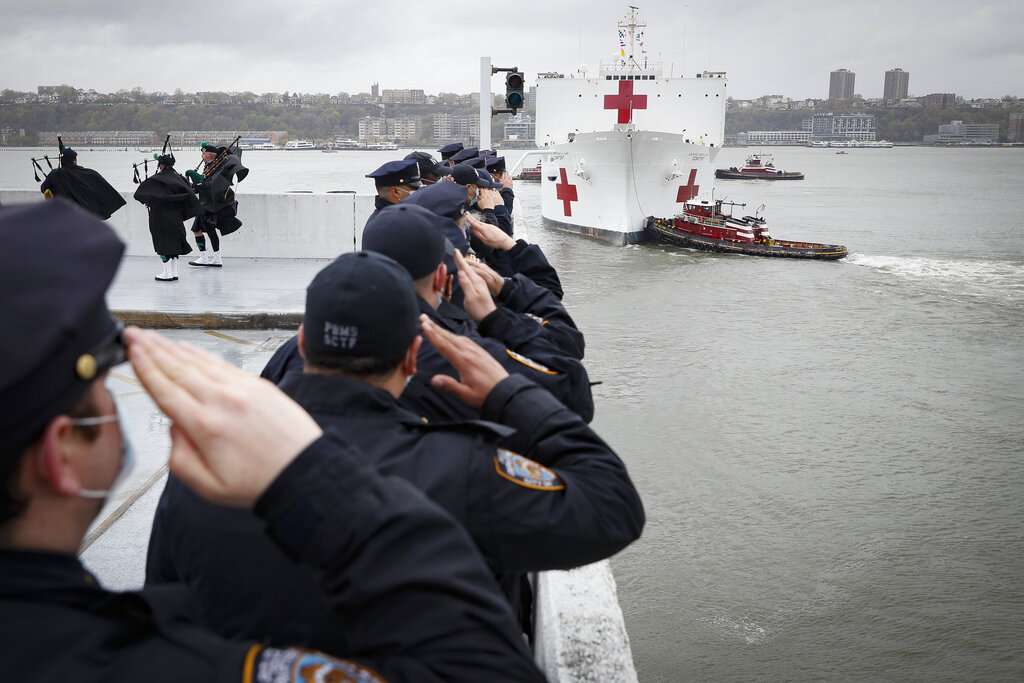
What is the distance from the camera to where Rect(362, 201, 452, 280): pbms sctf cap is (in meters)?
2.26

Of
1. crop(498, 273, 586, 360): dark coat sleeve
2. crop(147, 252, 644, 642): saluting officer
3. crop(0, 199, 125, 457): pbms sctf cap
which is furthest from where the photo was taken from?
crop(498, 273, 586, 360): dark coat sleeve

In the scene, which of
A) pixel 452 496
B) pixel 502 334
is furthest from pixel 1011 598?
pixel 452 496

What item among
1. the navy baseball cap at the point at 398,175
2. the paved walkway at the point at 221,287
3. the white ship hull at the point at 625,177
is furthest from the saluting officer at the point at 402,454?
the white ship hull at the point at 625,177

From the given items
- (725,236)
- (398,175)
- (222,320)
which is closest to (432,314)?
(398,175)

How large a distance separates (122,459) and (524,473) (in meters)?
0.70

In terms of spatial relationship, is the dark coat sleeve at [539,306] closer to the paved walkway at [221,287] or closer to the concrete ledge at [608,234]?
the paved walkway at [221,287]

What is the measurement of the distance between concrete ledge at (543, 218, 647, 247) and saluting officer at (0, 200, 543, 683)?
84.0 feet

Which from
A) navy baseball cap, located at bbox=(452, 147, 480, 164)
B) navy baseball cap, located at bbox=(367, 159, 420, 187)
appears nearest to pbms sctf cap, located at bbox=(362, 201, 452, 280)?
navy baseball cap, located at bbox=(367, 159, 420, 187)

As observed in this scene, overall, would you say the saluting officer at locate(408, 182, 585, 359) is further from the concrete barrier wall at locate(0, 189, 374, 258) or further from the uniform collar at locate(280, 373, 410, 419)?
the concrete barrier wall at locate(0, 189, 374, 258)

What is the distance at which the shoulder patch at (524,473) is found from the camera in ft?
4.83

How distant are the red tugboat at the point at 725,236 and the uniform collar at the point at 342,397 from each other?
23435 millimetres

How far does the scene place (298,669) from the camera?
0.93 metres

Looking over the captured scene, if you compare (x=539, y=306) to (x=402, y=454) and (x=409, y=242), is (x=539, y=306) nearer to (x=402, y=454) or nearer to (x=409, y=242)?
(x=409, y=242)

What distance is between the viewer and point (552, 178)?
29484mm
